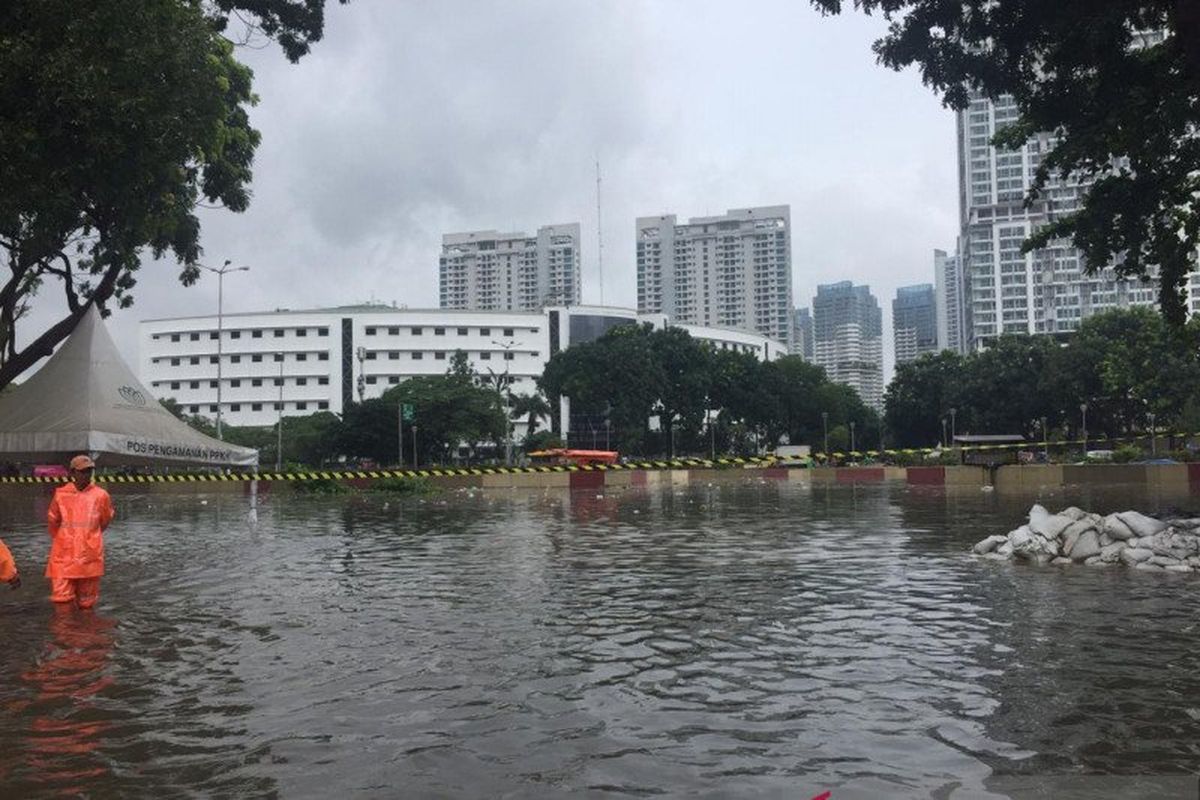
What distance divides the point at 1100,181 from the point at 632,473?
122 feet

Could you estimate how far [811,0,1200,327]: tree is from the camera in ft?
40.6

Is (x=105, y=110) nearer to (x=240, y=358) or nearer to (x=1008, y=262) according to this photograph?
(x=240, y=358)

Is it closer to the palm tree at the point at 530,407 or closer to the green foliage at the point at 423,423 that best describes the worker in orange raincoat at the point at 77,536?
the green foliage at the point at 423,423

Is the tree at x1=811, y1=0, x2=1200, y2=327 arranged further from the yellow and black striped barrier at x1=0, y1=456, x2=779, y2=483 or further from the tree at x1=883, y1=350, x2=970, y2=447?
the tree at x1=883, y1=350, x2=970, y2=447

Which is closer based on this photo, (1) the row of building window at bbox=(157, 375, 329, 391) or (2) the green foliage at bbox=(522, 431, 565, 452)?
(2) the green foliage at bbox=(522, 431, 565, 452)

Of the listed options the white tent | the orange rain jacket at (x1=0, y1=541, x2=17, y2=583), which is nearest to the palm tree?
the white tent

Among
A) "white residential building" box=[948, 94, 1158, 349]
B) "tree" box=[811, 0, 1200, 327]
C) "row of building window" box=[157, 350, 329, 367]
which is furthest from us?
"white residential building" box=[948, 94, 1158, 349]

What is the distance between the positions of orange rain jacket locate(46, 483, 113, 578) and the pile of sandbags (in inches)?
411

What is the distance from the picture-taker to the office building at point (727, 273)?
511ft

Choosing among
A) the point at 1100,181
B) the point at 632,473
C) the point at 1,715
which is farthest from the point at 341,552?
the point at 632,473

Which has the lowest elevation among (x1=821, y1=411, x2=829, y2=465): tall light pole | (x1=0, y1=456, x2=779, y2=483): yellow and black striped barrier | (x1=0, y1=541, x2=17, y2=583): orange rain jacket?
(x1=0, y1=456, x2=779, y2=483): yellow and black striped barrier

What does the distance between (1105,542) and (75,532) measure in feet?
38.0

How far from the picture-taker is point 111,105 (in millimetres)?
9836

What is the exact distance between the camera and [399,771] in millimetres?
4207
